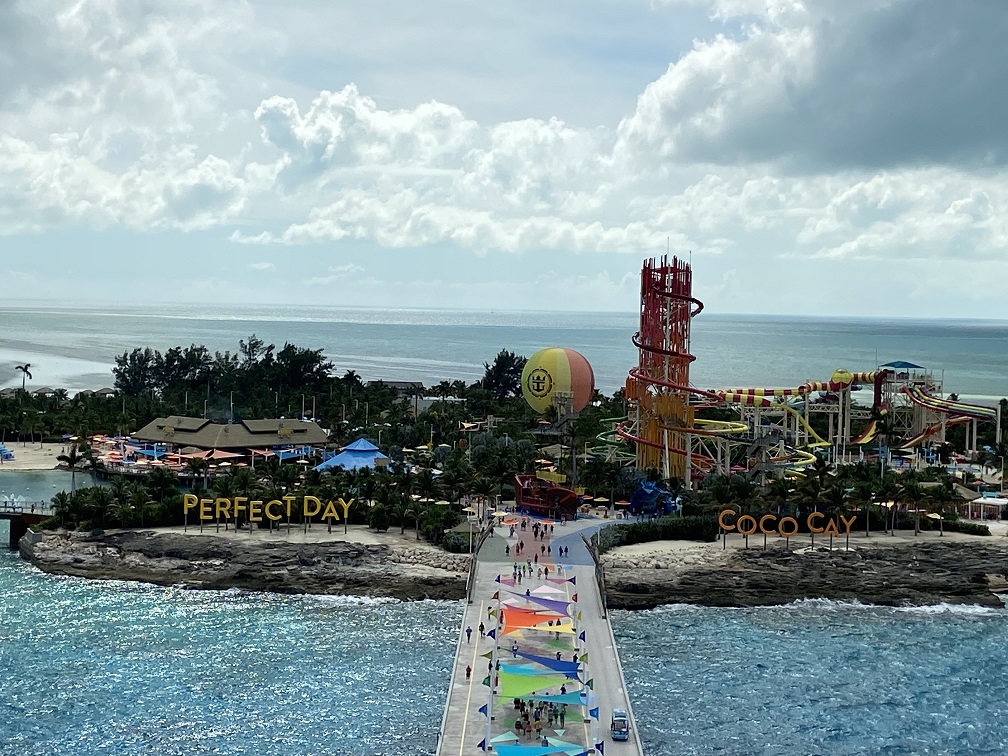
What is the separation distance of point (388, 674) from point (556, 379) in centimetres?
6549

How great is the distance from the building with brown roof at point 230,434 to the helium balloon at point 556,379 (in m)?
19.9

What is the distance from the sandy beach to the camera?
9831cm

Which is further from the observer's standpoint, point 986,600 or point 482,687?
point 986,600

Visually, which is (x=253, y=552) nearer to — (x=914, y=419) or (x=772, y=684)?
(x=772, y=684)

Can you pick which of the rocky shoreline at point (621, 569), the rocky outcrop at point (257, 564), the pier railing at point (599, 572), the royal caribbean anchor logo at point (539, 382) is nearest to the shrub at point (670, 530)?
the rocky shoreline at point (621, 569)

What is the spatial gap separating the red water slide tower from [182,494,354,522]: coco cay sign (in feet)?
79.3

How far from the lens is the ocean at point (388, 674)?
4138 cm

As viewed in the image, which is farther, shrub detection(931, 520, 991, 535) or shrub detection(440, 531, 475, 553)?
shrub detection(931, 520, 991, 535)

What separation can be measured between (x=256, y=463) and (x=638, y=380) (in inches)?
1117

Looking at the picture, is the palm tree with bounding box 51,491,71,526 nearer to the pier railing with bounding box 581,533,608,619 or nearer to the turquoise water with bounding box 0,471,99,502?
the turquoise water with bounding box 0,471,99,502

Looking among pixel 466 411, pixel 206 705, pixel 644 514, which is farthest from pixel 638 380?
pixel 206 705

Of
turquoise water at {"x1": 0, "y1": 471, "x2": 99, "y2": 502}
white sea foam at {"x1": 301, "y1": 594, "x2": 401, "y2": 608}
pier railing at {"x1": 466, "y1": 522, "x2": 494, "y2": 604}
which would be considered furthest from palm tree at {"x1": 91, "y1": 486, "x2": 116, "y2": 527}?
pier railing at {"x1": 466, "y1": 522, "x2": 494, "y2": 604}

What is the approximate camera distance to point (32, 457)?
104 metres

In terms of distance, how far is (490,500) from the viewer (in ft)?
255
